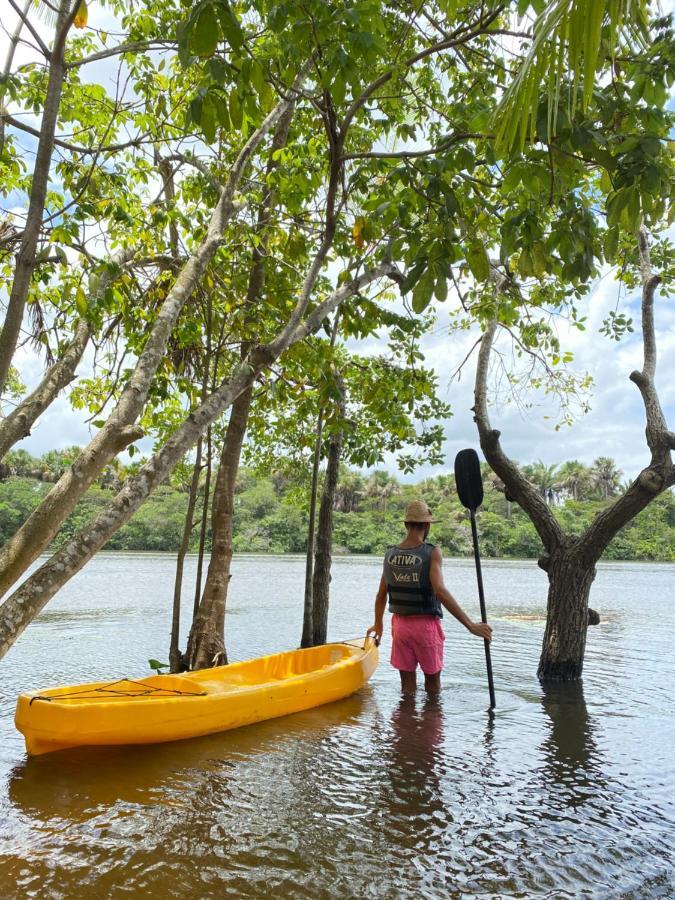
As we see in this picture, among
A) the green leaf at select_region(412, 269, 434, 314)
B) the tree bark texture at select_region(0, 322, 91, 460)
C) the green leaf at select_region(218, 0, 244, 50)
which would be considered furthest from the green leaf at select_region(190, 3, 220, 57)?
the tree bark texture at select_region(0, 322, 91, 460)

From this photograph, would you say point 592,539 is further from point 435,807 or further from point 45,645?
point 45,645

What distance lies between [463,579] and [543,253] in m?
29.1

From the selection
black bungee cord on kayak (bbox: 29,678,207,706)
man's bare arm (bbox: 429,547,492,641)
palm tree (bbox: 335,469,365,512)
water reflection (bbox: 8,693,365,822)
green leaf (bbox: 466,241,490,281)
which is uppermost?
palm tree (bbox: 335,469,365,512)

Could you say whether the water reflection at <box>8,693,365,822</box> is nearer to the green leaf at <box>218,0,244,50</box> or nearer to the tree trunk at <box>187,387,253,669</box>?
the tree trunk at <box>187,387,253,669</box>

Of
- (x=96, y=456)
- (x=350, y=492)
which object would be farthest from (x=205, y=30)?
(x=350, y=492)

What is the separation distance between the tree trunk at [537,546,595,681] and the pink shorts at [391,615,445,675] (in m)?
1.72

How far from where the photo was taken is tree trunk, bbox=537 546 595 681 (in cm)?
779

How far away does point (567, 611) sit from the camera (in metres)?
7.80

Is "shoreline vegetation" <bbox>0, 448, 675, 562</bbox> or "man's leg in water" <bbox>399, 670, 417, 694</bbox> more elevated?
"shoreline vegetation" <bbox>0, 448, 675, 562</bbox>

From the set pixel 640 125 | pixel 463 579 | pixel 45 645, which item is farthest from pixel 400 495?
pixel 640 125

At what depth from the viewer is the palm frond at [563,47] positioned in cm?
183

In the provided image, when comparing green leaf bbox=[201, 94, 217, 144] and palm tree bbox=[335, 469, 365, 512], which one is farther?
palm tree bbox=[335, 469, 365, 512]

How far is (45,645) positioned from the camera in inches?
457

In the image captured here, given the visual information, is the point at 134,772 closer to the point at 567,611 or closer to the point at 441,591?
the point at 441,591
